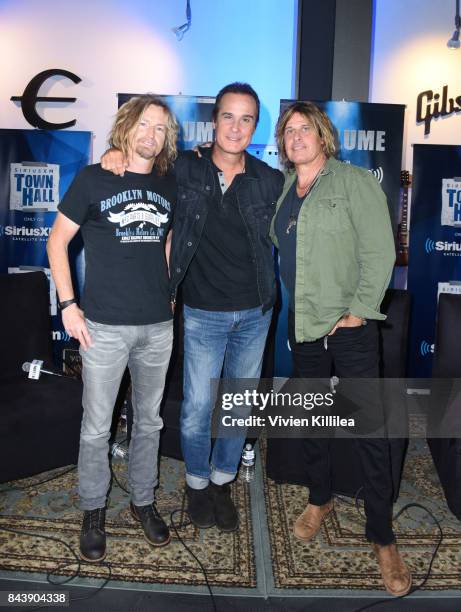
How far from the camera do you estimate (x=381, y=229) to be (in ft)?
6.54

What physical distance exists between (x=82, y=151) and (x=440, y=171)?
2620mm

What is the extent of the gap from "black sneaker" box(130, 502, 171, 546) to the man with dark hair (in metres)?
0.21

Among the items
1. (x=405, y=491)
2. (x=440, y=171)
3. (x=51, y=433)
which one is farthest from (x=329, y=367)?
(x=440, y=171)

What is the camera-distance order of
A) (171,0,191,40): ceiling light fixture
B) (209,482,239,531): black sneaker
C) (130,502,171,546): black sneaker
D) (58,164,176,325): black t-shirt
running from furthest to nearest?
(171,0,191,40): ceiling light fixture, (209,482,239,531): black sneaker, (130,502,171,546): black sneaker, (58,164,176,325): black t-shirt

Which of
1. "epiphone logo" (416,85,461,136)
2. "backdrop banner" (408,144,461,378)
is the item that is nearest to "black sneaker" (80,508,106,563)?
"backdrop banner" (408,144,461,378)

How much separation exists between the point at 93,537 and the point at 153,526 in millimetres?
243

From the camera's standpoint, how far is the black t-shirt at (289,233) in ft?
7.08

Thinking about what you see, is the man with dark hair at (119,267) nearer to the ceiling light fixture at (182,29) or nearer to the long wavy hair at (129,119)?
the long wavy hair at (129,119)

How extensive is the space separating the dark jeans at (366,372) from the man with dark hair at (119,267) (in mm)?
583

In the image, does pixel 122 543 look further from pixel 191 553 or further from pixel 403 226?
pixel 403 226

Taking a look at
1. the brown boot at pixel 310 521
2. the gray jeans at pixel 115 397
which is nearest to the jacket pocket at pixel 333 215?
the gray jeans at pixel 115 397

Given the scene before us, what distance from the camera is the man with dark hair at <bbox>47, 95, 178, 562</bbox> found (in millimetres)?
1969

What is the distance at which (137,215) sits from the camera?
1.99 metres

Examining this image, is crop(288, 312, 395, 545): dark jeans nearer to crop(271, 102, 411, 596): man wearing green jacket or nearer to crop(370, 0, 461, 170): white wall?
crop(271, 102, 411, 596): man wearing green jacket
